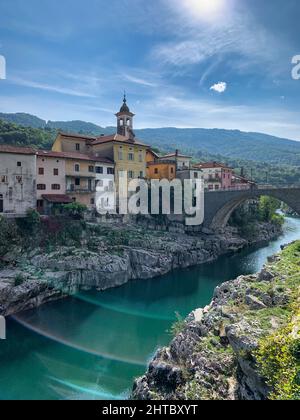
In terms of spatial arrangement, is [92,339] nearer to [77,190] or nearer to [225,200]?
[77,190]

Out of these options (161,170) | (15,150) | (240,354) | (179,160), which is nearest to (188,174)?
(179,160)

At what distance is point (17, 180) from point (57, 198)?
16.9 ft

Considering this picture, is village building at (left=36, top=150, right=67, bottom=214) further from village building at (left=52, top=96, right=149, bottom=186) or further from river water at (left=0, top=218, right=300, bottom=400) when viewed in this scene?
river water at (left=0, top=218, right=300, bottom=400)

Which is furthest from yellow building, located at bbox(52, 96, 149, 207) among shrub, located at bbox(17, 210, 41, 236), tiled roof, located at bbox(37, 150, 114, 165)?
shrub, located at bbox(17, 210, 41, 236)

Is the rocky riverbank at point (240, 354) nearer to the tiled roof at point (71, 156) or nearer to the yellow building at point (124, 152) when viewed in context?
the tiled roof at point (71, 156)

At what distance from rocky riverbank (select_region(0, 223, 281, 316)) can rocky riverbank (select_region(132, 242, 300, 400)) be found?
630 inches

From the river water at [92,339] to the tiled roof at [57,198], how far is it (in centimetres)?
1234

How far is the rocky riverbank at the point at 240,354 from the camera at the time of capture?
10.4 metres

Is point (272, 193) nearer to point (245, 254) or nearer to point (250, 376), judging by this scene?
point (245, 254)

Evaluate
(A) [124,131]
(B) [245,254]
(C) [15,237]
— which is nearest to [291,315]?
(C) [15,237]

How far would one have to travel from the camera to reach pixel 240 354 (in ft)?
39.6

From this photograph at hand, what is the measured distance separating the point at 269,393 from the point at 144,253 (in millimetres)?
29252

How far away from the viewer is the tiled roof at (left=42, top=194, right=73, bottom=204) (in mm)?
38562

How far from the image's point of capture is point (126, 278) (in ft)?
120
